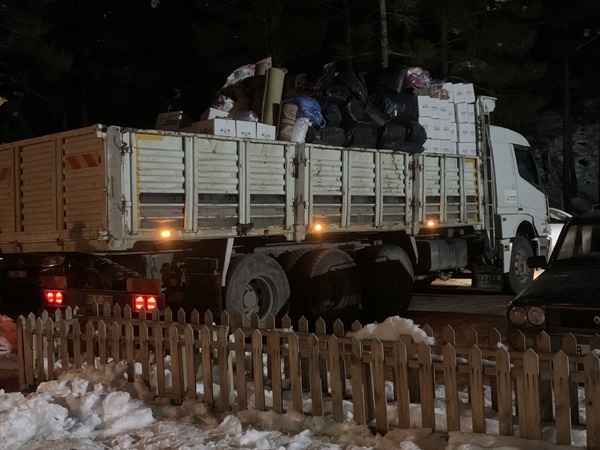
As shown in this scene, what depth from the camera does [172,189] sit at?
7.83 meters

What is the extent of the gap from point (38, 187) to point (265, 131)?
9.16 feet

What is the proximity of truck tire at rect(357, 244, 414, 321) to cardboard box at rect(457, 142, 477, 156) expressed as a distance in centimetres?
220

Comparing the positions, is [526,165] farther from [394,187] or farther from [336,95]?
[336,95]

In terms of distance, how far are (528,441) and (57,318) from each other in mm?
4844

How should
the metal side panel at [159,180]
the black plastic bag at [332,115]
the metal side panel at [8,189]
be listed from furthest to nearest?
1. the black plastic bag at [332,115]
2. the metal side panel at [8,189]
3. the metal side panel at [159,180]

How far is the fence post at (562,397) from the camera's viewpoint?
4.49 m

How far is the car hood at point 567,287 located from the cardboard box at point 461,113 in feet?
18.1

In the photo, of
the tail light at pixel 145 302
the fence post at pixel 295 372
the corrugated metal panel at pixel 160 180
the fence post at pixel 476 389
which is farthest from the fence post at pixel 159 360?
the fence post at pixel 476 389

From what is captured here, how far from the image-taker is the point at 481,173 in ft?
41.8

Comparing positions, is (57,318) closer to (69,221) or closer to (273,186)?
(69,221)

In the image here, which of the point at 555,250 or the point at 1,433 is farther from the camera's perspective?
the point at 555,250

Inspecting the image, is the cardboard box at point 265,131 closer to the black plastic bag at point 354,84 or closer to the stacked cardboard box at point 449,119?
the black plastic bag at point 354,84

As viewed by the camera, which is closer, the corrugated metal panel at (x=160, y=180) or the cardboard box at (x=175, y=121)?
the corrugated metal panel at (x=160, y=180)

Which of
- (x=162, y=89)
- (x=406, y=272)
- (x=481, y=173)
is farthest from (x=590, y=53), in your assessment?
(x=406, y=272)
